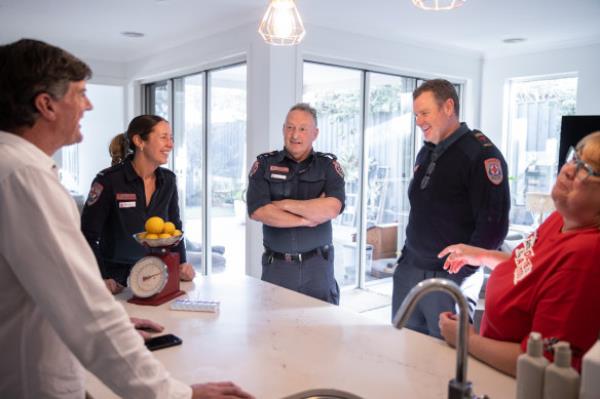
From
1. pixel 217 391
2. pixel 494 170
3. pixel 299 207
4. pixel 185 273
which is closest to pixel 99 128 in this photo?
pixel 299 207

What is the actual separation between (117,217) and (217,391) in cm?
133

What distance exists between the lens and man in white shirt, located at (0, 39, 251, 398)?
2.83ft

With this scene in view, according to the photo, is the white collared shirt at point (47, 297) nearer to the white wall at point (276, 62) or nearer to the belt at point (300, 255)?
the belt at point (300, 255)

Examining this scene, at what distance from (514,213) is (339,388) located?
5.26 meters

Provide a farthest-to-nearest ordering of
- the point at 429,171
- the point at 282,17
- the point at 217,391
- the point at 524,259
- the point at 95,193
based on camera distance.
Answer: the point at 429,171 → the point at 95,193 → the point at 282,17 → the point at 524,259 → the point at 217,391

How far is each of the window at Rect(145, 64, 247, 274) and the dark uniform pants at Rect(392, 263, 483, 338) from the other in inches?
108

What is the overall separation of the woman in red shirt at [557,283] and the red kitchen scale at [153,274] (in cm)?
102

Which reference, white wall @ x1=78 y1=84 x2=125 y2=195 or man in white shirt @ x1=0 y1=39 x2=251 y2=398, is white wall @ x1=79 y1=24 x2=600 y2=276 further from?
man in white shirt @ x1=0 y1=39 x2=251 y2=398

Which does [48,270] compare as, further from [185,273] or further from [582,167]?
[185,273]

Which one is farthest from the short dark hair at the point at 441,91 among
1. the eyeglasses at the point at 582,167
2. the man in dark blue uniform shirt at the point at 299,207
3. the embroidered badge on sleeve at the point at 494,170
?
the eyeglasses at the point at 582,167

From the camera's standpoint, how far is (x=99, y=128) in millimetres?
8344

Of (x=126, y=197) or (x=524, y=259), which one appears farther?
(x=126, y=197)

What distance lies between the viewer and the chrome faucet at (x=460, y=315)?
93cm

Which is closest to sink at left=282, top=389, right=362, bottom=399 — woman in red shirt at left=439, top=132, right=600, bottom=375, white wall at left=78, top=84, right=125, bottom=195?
woman in red shirt at left=439, top=132, right=600, bottom=375
